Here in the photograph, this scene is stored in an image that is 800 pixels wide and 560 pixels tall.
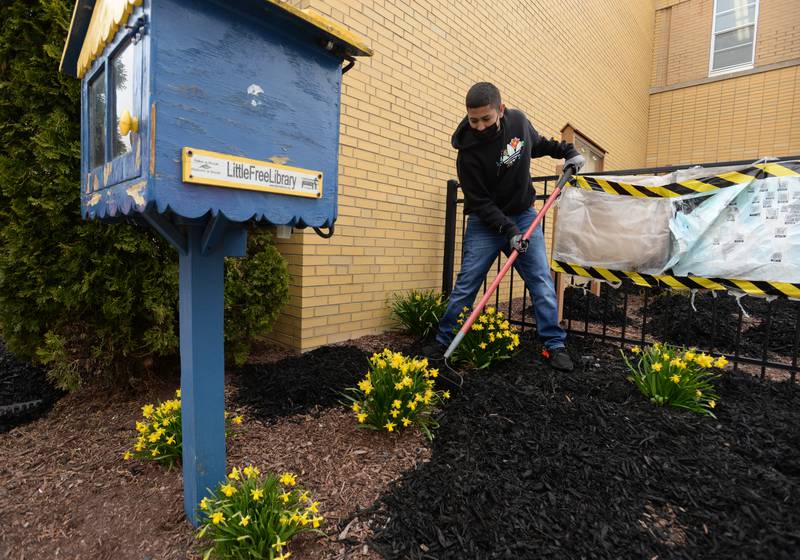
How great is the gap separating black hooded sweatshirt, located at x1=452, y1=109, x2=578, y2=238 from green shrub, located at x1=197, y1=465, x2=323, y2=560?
7.28 feet

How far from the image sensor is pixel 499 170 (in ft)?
10.1

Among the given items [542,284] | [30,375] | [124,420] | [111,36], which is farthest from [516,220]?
[30,375]

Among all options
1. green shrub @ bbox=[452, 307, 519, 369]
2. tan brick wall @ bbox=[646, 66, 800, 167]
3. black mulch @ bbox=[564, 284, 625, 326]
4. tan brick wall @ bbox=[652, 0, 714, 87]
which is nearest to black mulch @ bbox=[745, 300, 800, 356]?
black mulch @ bbox=[564, 284, 625, 326]

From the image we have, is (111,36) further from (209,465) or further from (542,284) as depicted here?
(542,284)

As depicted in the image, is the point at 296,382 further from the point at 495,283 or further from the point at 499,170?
the point at 499,170

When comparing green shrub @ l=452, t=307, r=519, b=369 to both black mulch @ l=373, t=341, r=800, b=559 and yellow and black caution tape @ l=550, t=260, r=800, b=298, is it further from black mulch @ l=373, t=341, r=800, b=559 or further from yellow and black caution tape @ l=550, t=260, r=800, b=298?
yellow and black caution tape @ l=550, t=260, r=800, b=298

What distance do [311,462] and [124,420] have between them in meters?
1.23

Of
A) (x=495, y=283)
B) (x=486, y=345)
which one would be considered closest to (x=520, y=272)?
(x=495, y=283)

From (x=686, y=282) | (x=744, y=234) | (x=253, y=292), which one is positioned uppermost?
(x=744, y=234)

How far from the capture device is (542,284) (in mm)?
3137

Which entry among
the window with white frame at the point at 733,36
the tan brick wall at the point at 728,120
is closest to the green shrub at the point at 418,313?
the tan brick wall at the point at 728,120

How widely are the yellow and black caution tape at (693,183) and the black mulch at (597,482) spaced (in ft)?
4.69

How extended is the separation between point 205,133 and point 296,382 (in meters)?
1.82

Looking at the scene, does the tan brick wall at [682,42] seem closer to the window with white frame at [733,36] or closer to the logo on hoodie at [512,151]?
the window with white frame at [733,36]
